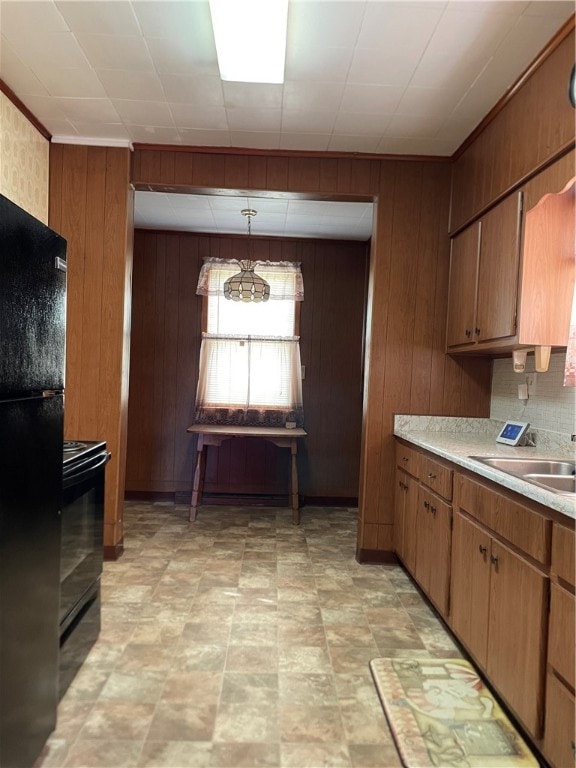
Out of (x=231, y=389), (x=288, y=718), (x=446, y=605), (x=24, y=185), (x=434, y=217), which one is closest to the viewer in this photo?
(x=288, y=718)

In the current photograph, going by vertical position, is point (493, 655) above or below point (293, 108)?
below

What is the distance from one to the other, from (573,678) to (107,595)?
2.21 metres

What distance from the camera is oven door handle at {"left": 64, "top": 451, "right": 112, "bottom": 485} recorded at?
5.85 feet

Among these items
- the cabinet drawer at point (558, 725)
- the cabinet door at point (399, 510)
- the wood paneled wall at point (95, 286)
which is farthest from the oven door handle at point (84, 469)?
the cabinet door at point (399, 510)

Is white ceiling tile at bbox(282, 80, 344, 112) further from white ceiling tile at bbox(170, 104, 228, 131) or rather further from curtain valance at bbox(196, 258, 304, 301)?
curtain valance at bbox(196, 258, 304, 301)

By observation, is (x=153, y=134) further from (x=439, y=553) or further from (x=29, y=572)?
(x=439, y=553)

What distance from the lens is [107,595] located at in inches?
106

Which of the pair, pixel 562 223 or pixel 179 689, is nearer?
pixel 179 689

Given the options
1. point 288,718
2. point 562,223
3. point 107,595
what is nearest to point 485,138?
point 562,223

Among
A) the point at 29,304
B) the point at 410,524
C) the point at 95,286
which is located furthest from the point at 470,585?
the point at 95,286

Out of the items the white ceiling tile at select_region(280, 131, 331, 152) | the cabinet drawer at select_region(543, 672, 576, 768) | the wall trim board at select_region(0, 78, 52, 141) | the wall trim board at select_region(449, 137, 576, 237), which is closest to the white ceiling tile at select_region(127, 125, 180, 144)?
the wall trim board at select_region(0, 78, 52, 141)

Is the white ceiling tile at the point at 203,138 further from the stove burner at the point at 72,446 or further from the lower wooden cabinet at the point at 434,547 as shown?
the lower wooden cabinet at the point at 434,547

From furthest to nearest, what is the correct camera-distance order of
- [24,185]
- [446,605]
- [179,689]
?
[24,185] → [446,605] → [179,689]

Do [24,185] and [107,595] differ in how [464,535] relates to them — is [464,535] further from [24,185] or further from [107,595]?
[24,185]
